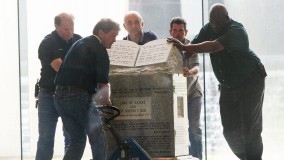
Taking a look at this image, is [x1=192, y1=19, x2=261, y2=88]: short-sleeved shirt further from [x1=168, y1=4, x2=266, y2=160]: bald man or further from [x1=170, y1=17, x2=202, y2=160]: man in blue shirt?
[x1=170, y1=17, x2=202, y2=160]: man in blue shirt

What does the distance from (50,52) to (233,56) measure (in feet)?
4.13

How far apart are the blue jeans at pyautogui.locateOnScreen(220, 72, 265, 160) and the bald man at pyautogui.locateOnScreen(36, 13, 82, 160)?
1.17 meters

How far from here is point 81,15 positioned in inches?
229

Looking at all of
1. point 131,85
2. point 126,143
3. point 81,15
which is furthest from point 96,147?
point 81,15

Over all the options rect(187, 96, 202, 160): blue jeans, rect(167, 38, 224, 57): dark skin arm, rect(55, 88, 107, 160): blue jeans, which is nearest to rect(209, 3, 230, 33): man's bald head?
rect(167, 38, 224, 57): dark skin arm

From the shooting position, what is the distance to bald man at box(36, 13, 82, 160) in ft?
14.9

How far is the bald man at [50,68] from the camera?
4543mm

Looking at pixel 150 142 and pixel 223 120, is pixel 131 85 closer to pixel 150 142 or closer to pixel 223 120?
pixel 150 142

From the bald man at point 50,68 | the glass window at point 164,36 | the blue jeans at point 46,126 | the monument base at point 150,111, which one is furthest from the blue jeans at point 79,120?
the glass window at point 164,36

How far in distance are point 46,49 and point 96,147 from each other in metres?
0.97

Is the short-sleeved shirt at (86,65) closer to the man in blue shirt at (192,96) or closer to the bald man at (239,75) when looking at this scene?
the bald man at (239,75)

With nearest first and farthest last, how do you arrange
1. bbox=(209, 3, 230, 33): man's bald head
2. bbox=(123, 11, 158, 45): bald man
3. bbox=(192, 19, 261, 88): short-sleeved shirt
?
bbox=(192, 19, 261, 88): short-sleeved shirt → bbox=(209, 3, 230, 33): man's bald head → bbox=(123, 11, 158, 45): bald man

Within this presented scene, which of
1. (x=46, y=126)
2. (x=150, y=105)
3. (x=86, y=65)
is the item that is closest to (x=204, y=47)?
(x=150, y=105)

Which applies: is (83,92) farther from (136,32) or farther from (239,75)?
(239,75)
